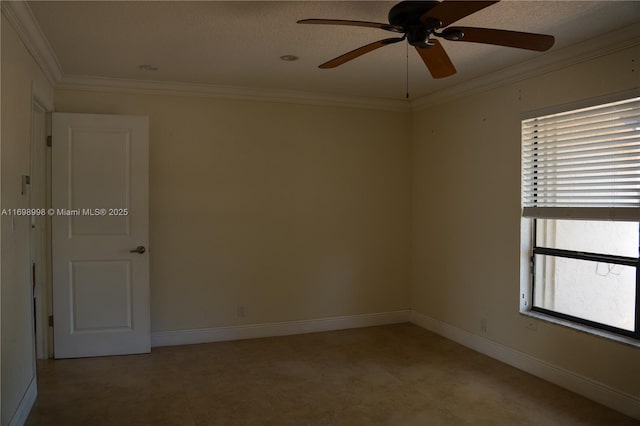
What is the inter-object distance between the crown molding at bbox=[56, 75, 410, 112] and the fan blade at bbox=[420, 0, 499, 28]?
8.90 feet

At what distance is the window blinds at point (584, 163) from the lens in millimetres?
3100

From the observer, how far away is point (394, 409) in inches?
124

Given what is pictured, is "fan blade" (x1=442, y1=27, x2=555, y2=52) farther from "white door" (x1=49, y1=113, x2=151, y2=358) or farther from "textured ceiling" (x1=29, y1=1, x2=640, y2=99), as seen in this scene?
"white door" (x1=49, y1=113, x2=151, y2=358)

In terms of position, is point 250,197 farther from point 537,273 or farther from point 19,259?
point 537,273

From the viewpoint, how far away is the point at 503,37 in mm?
2289

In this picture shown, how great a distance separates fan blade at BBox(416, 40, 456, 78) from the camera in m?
2.45

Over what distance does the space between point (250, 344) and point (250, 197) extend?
144 cm

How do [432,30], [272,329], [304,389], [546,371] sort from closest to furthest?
[432,30], [304,389], [546,371], [272,329]

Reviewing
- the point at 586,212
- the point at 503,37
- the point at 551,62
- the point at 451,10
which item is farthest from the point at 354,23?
the point at 586,212

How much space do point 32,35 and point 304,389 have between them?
3018 millimetres

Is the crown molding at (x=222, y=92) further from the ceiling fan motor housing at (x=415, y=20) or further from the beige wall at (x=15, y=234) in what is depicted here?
the ceiling fan motor housing at (x=415, y=20)

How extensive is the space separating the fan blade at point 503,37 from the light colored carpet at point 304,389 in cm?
225

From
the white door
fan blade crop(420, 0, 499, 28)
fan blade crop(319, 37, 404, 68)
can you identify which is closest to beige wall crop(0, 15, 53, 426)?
the white door

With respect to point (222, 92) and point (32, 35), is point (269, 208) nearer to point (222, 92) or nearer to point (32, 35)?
point (222, 92)
